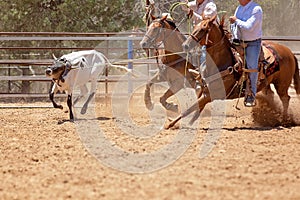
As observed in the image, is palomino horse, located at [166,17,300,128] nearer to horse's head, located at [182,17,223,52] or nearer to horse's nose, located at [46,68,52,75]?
horse's head, located at [182,17,223,52]

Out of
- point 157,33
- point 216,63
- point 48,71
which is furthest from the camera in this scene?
point 48,71

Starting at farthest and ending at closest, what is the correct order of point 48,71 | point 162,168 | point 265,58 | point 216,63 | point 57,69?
point 57,69 → point 48,71 → point 265,58 → point 216,63 → point 162,168

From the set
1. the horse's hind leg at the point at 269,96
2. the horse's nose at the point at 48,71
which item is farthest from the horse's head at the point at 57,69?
the horse's hind leg at the point at 269,96

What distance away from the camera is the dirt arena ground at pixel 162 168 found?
4293 millimetres

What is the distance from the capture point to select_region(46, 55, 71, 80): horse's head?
9385mm

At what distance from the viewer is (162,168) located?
5.11 meters

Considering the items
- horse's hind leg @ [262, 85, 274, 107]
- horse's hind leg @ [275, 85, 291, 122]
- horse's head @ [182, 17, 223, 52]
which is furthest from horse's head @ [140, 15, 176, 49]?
horse's hind leg @ [275, 85, 291, 122]

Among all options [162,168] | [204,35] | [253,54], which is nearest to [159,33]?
[204,35]

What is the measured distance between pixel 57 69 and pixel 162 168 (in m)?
A: 4.77

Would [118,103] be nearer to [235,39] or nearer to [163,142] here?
[235,39]

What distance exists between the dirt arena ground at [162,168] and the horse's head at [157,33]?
134 cm

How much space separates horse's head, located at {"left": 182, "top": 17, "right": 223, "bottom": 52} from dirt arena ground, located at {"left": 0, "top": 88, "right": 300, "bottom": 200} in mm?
1141

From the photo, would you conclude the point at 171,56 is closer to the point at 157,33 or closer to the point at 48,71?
the point at 157,33

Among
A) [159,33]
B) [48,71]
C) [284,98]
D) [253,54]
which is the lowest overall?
[284,98]
